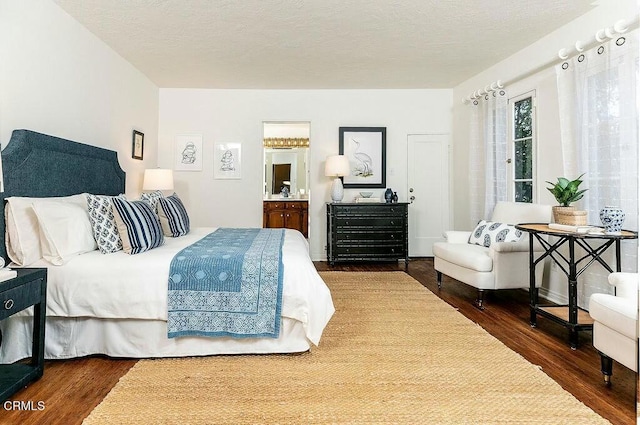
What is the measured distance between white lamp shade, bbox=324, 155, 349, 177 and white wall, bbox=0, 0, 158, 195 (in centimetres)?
252

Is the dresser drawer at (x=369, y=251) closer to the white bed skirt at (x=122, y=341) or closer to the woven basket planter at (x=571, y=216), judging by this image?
the woven basket planter at (x=571, y=216)

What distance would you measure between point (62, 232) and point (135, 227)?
0.40 m

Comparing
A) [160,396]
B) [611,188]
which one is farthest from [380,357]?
[611,188]

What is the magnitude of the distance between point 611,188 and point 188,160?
4.92 metres

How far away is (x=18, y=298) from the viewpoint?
1.71 m

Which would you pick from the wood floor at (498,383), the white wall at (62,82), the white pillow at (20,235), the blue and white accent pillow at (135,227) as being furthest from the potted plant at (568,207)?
the white wall at (62,82)

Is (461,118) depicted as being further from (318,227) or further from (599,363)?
(599,363)

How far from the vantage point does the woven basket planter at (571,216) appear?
2561mm

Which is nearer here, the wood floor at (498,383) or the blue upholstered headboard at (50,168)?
the wood floor at (498,383)

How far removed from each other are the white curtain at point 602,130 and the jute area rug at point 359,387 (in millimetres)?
1301

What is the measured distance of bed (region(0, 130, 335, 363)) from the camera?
2051mm

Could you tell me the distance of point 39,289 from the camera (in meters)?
1.86

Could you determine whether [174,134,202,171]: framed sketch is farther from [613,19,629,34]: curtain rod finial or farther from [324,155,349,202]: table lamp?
[613,19,629,34]: curtain rod finial

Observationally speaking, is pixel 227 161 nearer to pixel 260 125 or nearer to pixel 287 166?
pixel 260 125
